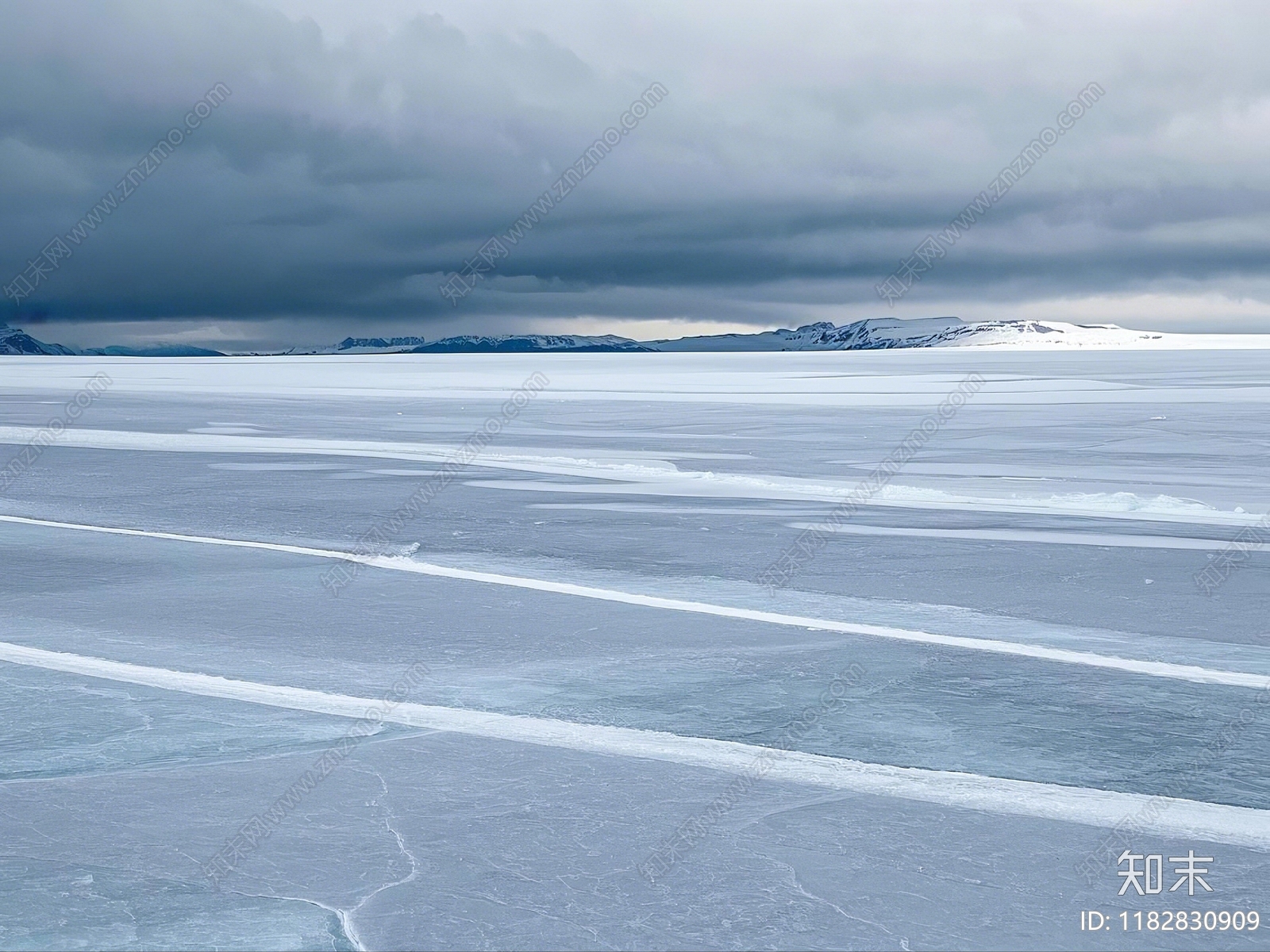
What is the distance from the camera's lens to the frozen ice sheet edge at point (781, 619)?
6.72 m

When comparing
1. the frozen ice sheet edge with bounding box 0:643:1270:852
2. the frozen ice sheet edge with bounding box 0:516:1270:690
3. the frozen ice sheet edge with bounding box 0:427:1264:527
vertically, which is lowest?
the frozen ice sheet edge with bounding box 0:643:1270:852

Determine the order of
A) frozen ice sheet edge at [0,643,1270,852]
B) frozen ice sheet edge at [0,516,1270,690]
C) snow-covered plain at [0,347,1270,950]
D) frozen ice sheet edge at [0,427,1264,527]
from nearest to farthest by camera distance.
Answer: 1. snow-covered plain at [0,347,1270,950]
2. frozen ice sheet edge at [0,643,1270,852]
3. frozen ice sheet edge at [0,516,1270,690]
4. frozen ice sheet edge at [0,427,1264,527]

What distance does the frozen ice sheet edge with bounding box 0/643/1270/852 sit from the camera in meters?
4.62

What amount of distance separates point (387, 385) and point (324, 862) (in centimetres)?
4862

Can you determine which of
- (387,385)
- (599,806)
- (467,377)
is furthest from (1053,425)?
(467,377)

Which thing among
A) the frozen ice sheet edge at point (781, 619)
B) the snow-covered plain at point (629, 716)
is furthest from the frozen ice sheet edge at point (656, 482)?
the frozen ice sheet edge at point (781, 619)

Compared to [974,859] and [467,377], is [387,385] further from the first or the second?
[974,859]

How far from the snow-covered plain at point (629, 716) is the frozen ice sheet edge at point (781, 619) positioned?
1.6 inches

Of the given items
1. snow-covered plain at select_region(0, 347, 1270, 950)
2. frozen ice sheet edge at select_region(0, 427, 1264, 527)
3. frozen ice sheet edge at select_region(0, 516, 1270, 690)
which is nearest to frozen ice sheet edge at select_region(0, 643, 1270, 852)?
snow-covered plain at select_region(0, 347, 1270, 950)

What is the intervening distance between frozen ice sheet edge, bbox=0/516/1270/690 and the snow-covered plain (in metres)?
0.04

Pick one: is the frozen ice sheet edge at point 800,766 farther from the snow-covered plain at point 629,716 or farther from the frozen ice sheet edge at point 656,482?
the frozen ice sheet edge at point 656,482


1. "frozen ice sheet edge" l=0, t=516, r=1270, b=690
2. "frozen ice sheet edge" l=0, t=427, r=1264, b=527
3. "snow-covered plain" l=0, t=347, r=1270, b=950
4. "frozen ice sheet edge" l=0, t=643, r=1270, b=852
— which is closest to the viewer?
"snow-covered plain" l=0, t=347, r=1270, b=950

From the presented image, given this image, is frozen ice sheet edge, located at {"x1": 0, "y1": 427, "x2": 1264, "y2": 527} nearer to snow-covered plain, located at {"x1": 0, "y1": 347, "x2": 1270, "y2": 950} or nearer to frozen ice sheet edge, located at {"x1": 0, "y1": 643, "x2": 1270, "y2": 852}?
snow-covered plain, located at {"x1": 0, "y1": 347, "x2": 1270, "y2": 950}

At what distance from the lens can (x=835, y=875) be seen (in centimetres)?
409
